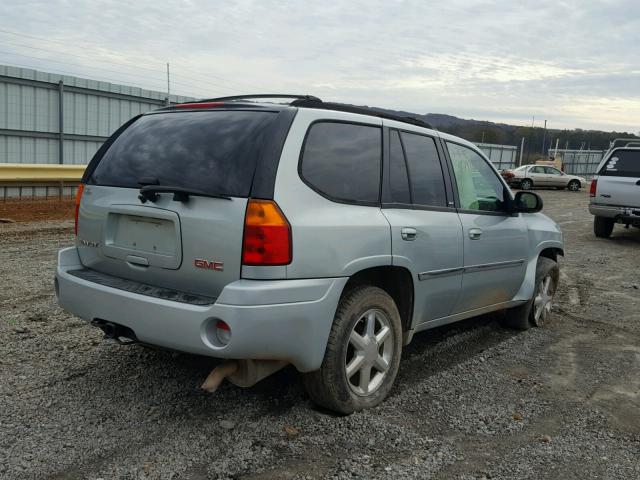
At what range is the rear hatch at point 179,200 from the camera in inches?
121

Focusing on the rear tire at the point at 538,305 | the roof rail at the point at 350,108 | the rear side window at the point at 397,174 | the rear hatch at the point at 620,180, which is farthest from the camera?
the rear hatch at the point at 620,180

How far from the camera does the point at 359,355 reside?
3.53m

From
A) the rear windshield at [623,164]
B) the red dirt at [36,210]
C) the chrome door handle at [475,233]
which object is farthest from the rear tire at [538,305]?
the red dirt at [36,210]

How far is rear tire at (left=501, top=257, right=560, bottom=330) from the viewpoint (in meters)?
5.57

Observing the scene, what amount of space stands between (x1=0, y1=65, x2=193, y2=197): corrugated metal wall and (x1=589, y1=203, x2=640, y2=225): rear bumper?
11777 millimetres

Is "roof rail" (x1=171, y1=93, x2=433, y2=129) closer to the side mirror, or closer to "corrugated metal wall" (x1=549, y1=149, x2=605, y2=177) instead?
the side mirror

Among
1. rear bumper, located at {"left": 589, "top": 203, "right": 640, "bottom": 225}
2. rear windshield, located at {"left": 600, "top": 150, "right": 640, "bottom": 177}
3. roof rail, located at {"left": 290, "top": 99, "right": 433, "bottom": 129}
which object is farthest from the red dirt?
rear windshield, located at {"left": 600, "top": 150, "right": 640, "bottom": 177}

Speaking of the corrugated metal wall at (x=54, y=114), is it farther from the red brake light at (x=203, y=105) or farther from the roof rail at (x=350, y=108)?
the roof rail at (x=350, y=108)

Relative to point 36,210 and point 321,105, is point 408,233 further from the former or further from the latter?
point 36,210

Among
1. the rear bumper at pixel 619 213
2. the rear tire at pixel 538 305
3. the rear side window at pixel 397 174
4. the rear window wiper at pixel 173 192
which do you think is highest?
the rear side window at pixel 397 174

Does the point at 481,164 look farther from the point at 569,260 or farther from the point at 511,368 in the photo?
the point at 569,260

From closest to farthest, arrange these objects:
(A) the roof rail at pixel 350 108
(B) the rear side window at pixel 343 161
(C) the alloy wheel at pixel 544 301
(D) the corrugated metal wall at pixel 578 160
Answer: (B) the rear side window at pixel 343 161 → (A) the roof rail at pixel 350 108 → (C) the alloy wheel at pixel 544 301 → (D) the corrugated metal wall at pixel 578 160

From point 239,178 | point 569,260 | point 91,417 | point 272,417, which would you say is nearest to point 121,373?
point 91,417

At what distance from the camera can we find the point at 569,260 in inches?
397
